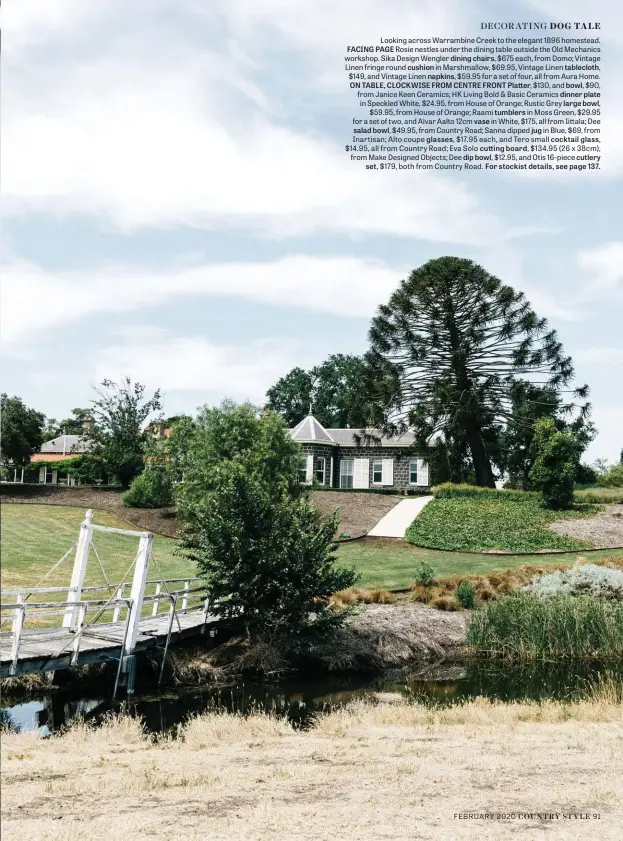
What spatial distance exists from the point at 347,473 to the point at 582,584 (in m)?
31.3

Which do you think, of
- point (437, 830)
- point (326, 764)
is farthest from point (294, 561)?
point (437, 830)

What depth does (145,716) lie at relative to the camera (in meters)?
13.4

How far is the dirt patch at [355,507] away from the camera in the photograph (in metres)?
36.0

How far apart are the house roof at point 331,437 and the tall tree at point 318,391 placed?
18.3 m

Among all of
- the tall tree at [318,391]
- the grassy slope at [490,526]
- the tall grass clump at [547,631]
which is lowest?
the tall grass clump at [547,631]

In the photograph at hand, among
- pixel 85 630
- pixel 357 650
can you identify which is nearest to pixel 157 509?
pixel 357 650

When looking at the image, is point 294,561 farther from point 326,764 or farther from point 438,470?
point 438,470

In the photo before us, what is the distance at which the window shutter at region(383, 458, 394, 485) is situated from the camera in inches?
2040

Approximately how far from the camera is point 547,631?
18500mm

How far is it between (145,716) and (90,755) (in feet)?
12.2

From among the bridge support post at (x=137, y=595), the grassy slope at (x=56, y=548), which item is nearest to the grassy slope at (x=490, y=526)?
the grassy slope at (x=56, y=548)

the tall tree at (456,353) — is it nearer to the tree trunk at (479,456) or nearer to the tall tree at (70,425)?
the tree trunk at (479,456)

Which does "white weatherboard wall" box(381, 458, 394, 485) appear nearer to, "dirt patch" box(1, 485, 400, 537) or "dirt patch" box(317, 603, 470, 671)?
"dirt patch" box(1, 485, 400, 537)

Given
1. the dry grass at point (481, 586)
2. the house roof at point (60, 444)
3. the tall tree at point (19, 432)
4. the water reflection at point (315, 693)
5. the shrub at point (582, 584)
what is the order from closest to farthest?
the water reflection at point (315, 693) → the shrub at point (582, 584) → the dry grass at point (481, 586) → the tall tree at point (19, 432) → the house roof at point (60, 444)
